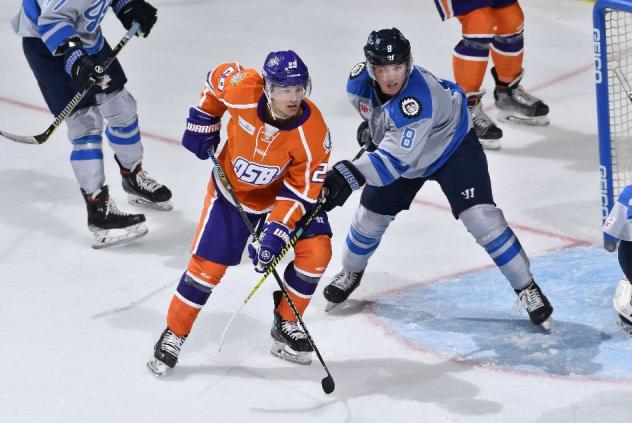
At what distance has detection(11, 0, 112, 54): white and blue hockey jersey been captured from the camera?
4531mm

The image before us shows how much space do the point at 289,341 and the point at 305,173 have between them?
56 cm

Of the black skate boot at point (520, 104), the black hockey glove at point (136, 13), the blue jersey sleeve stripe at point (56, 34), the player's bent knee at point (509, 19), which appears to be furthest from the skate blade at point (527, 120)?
the blue jersey sleeve stripe at point (56, 34)

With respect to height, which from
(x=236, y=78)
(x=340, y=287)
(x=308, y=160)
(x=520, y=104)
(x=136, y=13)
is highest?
(x=236, y=78)

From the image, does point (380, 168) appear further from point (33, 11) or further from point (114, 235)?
point (33, 11)

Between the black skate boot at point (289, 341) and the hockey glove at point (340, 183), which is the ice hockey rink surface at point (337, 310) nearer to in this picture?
the black skate boot at point (289, 341)

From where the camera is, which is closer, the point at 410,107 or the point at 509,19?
the point at 410,107

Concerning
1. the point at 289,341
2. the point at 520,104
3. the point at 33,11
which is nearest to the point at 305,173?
the point at 289,341

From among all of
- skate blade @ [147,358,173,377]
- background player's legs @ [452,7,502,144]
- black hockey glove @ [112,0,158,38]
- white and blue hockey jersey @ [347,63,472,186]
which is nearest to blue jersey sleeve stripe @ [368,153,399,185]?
white and blue hockey jersey @ [347,63,472,186]

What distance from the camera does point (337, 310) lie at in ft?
13.7

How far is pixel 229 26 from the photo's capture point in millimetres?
7523

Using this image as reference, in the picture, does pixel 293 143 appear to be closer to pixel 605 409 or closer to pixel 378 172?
pixel 378 172

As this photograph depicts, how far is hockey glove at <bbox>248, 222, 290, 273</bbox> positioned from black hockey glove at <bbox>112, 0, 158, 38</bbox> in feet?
5.28

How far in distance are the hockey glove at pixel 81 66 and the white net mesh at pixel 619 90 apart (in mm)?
Answer: 1818

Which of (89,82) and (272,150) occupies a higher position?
(272,150)
